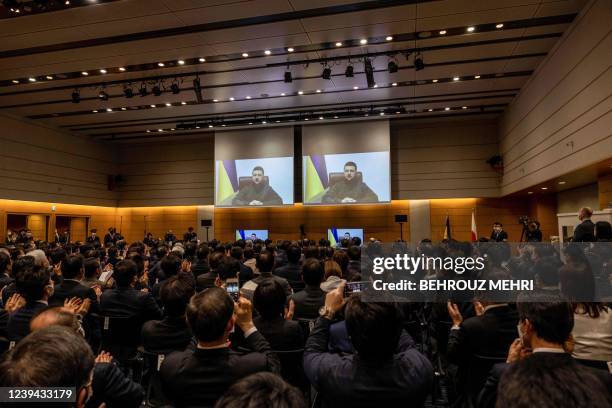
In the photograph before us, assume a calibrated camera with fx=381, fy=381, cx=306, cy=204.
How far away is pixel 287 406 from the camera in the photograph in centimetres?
80

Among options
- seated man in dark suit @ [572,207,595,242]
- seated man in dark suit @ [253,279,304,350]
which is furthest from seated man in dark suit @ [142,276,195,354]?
seated man in dark suit @ [572,207,595,242]

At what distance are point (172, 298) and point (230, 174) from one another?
12.1 metres

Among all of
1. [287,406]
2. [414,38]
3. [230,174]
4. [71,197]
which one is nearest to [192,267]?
[287,406]

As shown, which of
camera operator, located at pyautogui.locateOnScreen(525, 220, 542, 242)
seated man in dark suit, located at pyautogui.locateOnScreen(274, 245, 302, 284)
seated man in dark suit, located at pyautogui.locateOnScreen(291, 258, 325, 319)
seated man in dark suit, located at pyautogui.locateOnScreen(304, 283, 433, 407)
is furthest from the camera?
camera operator, located at pyautogui.locateOnScreen(525, 220, 542, 242)

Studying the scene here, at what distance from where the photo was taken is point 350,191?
13094mm

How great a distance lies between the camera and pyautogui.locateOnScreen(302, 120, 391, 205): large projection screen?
12.9 meters

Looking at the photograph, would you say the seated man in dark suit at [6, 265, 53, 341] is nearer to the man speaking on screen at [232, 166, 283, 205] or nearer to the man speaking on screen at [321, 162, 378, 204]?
the man speaking on screen at [321, 162, 378, 204]

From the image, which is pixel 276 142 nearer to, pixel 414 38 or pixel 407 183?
pixel 407 183

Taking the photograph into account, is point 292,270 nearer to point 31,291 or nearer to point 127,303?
point 127,303

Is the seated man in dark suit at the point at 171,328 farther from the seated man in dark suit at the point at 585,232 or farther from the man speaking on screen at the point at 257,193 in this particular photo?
the man speaking on screen at the point at 257,193

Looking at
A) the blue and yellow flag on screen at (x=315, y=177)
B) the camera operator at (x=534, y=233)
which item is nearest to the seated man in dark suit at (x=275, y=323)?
the camera operator at (x=534, y=233)

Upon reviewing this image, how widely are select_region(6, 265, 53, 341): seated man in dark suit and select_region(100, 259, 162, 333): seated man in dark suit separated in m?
0.52

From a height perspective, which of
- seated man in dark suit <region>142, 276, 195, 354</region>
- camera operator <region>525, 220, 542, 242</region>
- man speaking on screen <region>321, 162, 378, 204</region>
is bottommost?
seated man in dark suit <region>142, 276, 195, 354</region>

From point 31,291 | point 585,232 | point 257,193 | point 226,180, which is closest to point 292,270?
point 31,291
